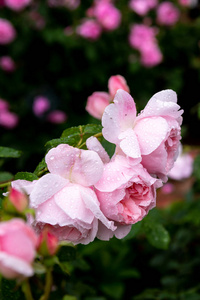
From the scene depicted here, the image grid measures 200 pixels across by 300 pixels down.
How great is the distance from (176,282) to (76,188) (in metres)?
1.09

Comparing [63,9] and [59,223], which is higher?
[59,223]

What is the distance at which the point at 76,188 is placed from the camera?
61cm

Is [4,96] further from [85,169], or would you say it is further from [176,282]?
[85,169]

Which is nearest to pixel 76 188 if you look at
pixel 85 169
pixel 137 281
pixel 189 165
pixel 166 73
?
pixel 85 169

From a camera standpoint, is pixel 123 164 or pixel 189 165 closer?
pixel 123 164

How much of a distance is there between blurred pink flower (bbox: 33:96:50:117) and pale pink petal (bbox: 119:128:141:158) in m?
2.40

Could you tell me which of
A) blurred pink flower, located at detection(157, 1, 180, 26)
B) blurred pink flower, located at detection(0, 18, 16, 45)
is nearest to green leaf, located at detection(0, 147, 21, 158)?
blurred pink flower, located at detection(0, 18, 16, 45)

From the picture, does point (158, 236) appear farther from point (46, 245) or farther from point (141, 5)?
point (141, 5)

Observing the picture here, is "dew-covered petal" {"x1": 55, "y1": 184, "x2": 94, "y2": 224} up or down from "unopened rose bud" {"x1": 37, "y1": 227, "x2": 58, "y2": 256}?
down

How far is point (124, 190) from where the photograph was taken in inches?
24.5

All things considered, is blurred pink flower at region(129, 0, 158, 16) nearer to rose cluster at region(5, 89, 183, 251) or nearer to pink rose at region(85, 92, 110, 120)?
pink rose at region(85, 92, 110, 120)

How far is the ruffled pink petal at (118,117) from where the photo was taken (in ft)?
2.16

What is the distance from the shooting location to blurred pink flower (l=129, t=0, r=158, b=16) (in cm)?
362

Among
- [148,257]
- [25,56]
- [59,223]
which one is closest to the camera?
[59,223]
